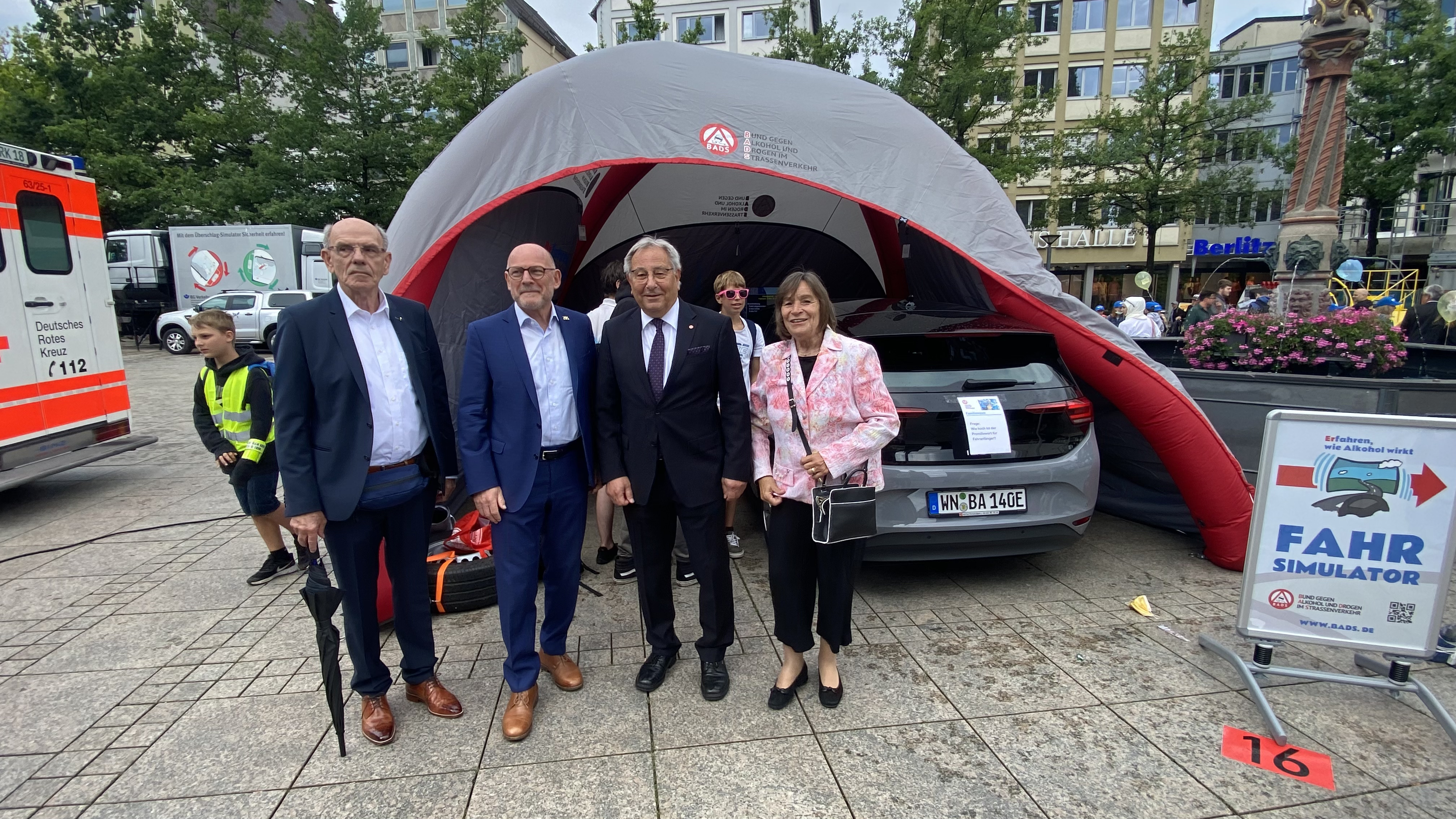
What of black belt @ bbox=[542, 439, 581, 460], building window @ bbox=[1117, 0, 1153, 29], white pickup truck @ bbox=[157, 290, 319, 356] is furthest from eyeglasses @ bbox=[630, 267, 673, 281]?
building window @ bbox=[1117, 0, 1153, 29]

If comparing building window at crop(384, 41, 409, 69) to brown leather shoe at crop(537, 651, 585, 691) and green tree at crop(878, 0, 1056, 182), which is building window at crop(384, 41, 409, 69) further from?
brown leather shoe at crop(537, 651, 585, 691)

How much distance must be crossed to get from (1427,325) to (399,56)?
1730 inches

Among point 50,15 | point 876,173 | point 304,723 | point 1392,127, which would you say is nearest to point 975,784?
point 304,723

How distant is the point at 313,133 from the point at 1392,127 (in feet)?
111

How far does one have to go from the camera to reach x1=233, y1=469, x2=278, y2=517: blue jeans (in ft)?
13.4

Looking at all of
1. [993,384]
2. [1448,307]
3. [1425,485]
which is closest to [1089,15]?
[1448,307]

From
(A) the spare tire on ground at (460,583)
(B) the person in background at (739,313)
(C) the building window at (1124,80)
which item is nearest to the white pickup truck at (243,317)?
(A) the spare tire on ground at (460,583)

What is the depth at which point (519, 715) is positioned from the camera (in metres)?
2.72

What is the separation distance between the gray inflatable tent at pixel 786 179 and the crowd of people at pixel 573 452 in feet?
3.79

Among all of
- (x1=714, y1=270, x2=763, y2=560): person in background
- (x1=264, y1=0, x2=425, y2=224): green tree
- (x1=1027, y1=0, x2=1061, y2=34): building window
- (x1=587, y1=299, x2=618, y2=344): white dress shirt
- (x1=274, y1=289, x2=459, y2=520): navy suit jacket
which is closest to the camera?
(x1=274, y1=289, x2=459, y2=520): navy suit jacket

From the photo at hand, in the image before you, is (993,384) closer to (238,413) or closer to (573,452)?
(573,452)

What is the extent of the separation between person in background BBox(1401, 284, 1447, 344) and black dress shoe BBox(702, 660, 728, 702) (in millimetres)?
13262

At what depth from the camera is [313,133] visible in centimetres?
2153

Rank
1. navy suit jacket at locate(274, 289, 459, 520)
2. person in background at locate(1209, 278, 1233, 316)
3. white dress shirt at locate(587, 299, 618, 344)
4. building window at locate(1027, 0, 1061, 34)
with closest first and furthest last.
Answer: navy suit jacket at locate(274, 289, 459, 520)
white dress shirt at locate(587, 299, 618, 344)
person in background at locate(1209, 278, 1233, 316)
building window at locate(1027, 0, 1061, 34)
